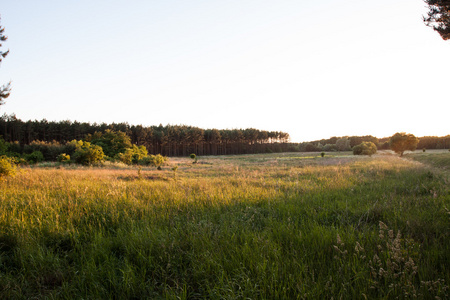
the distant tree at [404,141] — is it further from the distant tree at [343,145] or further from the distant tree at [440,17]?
the distant tree at [440,17]

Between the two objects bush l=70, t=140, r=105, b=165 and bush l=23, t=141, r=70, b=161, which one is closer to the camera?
bush l=70, t=140, r=105, b=165

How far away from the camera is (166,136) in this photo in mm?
83812

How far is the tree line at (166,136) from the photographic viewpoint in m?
64.5

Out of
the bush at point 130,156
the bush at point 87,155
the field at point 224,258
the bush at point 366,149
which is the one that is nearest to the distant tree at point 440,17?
the field at point 224,258

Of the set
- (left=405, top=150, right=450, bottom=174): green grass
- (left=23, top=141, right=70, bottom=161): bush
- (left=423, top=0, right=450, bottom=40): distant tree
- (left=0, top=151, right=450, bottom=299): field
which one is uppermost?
(left=423, top=0, right=450, bottom=40): distant tree

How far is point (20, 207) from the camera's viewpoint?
4.59 meters

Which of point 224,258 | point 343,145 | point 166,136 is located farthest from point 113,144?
point 343,145

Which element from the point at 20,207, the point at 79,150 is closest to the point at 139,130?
the point at 79,150

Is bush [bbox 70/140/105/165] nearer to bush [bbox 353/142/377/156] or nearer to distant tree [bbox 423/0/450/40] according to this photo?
distant tree [bbox 423/0/450/40]

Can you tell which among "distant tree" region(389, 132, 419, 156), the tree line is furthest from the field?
the tree line

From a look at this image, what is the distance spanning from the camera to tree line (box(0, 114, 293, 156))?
64.5 metres

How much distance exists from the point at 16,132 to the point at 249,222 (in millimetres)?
88268

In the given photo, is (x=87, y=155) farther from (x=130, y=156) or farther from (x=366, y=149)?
(x=366, y=149)

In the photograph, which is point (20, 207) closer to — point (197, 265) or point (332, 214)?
point (197, 265)
